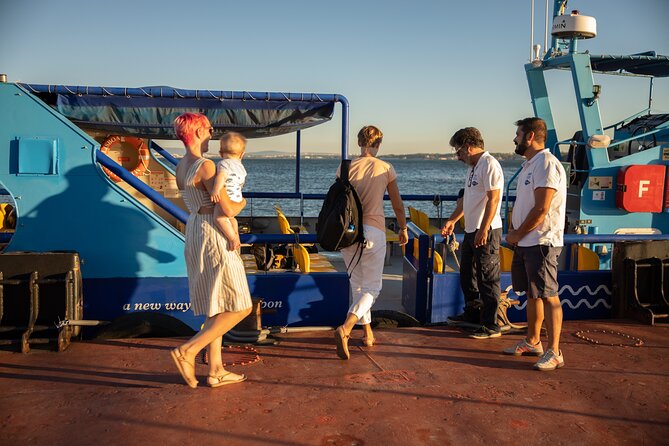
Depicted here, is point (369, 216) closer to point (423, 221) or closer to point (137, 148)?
point (137, 148)

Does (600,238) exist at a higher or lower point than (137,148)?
lower

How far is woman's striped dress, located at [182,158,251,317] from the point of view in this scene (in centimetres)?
398

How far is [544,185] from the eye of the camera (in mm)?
4449

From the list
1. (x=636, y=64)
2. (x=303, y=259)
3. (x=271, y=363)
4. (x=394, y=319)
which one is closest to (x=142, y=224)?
(x=303, y=259)

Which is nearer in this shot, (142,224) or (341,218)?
A: (341,218)

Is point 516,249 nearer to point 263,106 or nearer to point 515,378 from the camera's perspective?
point 515,378

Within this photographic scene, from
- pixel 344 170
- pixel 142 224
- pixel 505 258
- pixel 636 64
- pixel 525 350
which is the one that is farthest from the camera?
pixel 636 64

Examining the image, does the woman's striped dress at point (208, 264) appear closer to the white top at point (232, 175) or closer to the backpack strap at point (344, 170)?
the white top at point (232, 175)

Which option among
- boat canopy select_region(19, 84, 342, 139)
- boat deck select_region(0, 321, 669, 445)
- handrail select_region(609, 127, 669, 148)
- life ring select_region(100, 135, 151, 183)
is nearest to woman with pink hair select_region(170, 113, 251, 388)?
boat deck select_region(0, 321, 669, 445)

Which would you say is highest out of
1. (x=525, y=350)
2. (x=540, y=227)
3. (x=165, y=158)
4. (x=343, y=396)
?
(x=165, y=158)

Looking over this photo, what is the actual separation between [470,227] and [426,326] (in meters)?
1.12

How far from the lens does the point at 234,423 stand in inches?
144

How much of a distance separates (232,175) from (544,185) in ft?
7.07

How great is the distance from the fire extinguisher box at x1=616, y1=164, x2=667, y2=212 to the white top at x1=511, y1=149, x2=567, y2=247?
4.84 metres
